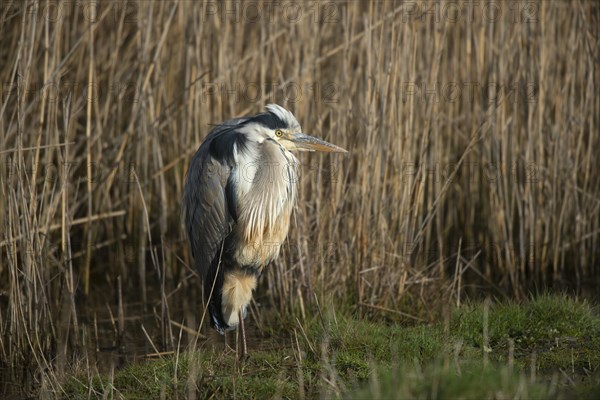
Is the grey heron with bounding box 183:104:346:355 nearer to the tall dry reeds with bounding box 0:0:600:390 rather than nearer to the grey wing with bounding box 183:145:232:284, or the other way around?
the grey wing with bounding box 183:145:232:284

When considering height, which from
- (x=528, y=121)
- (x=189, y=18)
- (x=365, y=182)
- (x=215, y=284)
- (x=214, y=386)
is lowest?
(x=214, y=386)

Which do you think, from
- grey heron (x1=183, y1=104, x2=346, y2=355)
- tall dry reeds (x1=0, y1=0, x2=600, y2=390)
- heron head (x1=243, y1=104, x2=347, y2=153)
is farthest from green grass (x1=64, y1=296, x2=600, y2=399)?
heron head (x1=243, y1=104, x2=347, y2=153)

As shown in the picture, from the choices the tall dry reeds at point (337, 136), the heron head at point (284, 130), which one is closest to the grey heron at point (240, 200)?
the heron head at point (284, 130)

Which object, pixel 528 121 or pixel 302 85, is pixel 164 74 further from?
pixel 528 121

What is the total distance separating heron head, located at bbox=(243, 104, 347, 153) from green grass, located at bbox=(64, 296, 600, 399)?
94cm

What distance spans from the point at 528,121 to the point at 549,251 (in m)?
0.94

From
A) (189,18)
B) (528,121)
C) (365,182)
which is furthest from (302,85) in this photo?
(528,121)

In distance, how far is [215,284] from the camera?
14.4ft

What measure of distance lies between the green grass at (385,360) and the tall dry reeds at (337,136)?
1.80 feet

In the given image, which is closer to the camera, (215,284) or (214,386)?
(214,386)

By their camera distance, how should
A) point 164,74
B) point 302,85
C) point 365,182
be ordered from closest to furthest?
point 365,182 < point 302,85 < point 164,74

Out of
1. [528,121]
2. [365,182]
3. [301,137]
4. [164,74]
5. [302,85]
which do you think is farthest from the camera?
[164,74]

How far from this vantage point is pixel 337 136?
491 cm

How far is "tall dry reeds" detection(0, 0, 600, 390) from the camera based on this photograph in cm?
480
